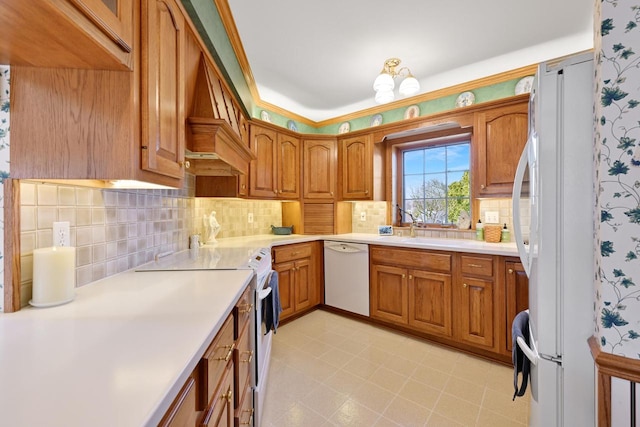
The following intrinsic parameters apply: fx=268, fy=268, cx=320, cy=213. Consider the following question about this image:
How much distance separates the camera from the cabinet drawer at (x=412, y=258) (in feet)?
7.52

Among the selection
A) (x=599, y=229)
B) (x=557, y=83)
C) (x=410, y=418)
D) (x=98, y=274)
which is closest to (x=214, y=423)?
(x=98, y=274)

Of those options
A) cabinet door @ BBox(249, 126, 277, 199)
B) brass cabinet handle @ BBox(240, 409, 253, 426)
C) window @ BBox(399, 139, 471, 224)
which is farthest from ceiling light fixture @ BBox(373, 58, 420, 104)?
brass cabinet handle @ BBox(240, 409, 253, 426)

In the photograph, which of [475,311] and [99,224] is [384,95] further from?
[99,224]

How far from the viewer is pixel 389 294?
2.61m

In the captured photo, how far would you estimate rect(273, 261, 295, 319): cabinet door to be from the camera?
266 centimetres

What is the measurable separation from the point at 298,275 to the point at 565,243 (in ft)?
7.40

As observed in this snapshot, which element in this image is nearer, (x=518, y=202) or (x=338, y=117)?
(x=518, y=202)

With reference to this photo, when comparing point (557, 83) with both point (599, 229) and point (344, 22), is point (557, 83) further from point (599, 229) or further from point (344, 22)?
point (344, 22)

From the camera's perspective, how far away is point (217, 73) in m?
1.79

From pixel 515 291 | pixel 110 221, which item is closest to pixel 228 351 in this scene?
pixel 110 221

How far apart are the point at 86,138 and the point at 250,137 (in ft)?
A: 6.56

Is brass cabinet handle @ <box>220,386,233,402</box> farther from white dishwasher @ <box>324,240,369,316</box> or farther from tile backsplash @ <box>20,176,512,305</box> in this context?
white dishwasher @ <box>324,240,369,316</box>

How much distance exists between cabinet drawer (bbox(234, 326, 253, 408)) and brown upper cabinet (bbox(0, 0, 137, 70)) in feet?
3.55

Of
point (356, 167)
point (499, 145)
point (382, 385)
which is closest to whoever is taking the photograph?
point (382, 385)
